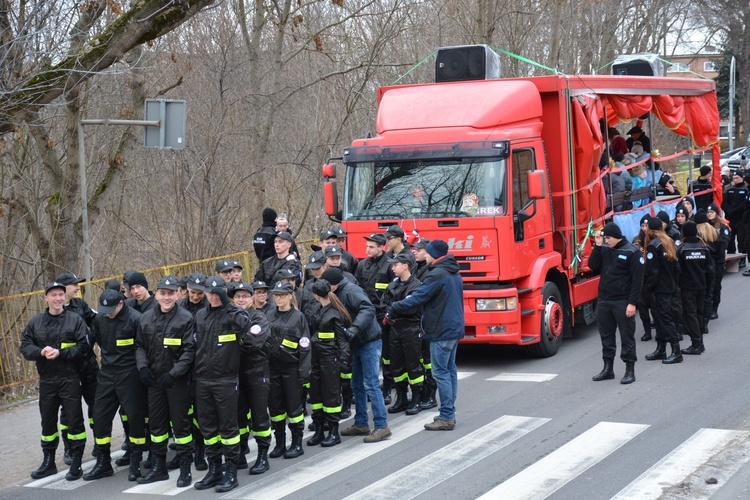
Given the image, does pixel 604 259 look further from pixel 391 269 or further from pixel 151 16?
pixel 151 16

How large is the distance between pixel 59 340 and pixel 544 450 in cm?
448

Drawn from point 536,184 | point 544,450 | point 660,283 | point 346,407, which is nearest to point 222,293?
point 346,407

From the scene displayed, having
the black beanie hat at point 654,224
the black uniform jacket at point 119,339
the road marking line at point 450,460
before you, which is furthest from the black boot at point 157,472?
the black beanie hat at point 654,224

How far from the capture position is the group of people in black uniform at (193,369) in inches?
317

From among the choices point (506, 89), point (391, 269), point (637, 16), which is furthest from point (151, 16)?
point (637, 16)

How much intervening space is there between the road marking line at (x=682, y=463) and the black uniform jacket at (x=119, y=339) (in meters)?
4.33

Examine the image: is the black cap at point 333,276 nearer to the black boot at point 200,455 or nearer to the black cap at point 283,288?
the black cap at point 283,288

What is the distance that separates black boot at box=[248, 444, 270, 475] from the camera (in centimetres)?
833

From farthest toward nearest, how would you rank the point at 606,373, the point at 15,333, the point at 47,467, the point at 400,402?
the point at 15,333
the point at 606,373
the point at 400,402
the point at 47,467

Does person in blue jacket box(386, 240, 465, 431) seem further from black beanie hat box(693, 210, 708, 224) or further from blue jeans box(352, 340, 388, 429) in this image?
black beanie hat box(693, 210, 708, 224)

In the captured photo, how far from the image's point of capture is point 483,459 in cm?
829

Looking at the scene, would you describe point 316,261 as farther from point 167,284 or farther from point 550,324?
point 550,324

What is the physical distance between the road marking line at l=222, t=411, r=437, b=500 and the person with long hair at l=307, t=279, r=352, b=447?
308mm

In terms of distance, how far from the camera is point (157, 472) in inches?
327
